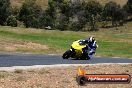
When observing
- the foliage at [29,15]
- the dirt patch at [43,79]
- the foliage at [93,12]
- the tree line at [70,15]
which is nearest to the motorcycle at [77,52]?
the dirt patch at [43,79]

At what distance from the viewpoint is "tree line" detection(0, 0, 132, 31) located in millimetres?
108625

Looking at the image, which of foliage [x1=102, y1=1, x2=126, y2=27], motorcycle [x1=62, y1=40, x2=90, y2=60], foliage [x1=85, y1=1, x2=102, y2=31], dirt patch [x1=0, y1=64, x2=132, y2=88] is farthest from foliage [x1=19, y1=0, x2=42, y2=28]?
dirt patch [x1=0, y1=64, x2=132, y2=88]

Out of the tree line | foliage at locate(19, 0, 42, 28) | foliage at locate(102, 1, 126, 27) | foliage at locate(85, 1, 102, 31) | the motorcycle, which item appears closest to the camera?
the motorcycle

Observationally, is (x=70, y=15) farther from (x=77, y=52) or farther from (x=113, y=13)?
(x=77, y=52)

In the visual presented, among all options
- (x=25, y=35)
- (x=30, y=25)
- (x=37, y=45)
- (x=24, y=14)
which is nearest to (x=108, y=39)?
(x=25, y=35)

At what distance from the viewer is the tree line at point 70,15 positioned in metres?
109

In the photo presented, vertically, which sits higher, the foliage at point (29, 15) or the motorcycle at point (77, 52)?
the motorcycle at point (77, 52)

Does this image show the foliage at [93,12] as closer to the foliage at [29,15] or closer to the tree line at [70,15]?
the tree line at [70,15]

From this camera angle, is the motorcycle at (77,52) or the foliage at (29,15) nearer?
the motorcycle at (77,52)

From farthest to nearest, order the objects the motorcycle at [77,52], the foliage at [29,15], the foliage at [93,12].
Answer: the foliage at [93,12]
the foliage at [29,15]
the motorcycle at [77,52]

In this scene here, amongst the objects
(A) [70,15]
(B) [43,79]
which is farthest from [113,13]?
(B) [43,79]

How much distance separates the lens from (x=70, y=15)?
125938 millimetres

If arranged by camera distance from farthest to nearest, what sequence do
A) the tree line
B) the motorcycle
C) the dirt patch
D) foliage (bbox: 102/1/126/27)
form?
foliage (bbox: 102/1/126/27) < the tree line < the motorcycle < the dirt patch

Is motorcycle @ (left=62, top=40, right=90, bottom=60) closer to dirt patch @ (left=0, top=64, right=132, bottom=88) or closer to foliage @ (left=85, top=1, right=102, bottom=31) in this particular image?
dirt patch @ (left=0, top=64, right=132, bottom=88)
